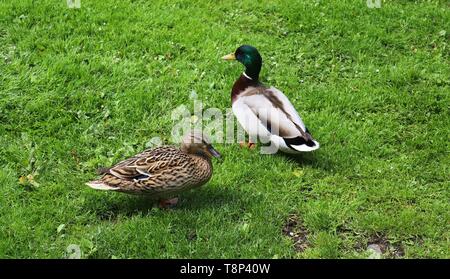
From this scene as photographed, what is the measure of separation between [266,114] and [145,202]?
123 centimetres

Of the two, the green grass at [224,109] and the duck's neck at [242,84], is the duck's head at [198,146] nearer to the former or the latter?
the green grass at [224,109]

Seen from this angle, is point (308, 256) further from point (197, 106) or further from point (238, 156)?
point (197, 106)

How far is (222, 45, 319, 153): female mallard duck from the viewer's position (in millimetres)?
4871

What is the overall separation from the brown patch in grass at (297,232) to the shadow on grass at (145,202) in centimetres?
41

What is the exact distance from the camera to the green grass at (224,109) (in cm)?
427

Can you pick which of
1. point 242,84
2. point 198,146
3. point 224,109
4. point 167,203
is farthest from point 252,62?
point 167,203

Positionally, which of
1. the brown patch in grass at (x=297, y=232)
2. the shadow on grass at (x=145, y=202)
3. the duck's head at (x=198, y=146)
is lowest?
the brown patch in grass at (x=297, y=232)

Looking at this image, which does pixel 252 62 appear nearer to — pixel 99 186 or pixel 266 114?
pixel 266 114

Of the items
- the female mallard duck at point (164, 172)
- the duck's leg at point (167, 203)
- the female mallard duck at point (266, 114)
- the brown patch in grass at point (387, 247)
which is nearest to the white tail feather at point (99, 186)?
the female mallard duck at point (164, 172)

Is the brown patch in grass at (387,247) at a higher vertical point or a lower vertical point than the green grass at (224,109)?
lower

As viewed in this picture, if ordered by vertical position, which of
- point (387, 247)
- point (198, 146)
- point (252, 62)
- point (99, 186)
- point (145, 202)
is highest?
point (252, 62)

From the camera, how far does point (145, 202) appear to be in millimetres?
4523

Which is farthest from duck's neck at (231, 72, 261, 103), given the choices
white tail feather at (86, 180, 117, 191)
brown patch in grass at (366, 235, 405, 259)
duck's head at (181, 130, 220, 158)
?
brown patch in grass at (366, 235, 405, 259)
